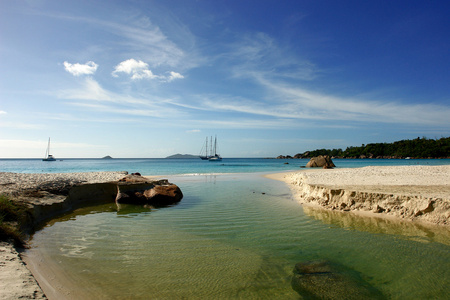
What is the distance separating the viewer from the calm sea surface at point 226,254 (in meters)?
4.46

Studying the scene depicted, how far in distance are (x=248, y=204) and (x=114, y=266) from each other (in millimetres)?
8324

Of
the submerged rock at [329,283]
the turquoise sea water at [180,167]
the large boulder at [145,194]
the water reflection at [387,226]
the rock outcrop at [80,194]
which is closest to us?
the submerged rock at [329,283]

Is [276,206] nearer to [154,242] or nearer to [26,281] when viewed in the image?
[154,242]

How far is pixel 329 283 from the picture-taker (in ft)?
15.0

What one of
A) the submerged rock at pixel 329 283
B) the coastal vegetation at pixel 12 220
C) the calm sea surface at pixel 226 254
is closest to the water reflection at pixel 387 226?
the calm sea surface at pixel 226 254

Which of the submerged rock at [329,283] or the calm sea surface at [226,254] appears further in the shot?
the calm sea surface at [226,254]

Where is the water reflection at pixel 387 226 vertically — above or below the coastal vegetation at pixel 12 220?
below

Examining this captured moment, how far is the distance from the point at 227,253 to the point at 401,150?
6268 inches

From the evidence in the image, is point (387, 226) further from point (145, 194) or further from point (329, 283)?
point (145, 194)

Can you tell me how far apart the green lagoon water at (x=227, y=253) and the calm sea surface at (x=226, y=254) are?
0.02m

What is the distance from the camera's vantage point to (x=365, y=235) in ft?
24.7

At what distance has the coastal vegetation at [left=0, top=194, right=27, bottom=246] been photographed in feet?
20.5

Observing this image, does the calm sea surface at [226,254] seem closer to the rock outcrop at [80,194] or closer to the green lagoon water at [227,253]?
the green lagoon water at [227,253]

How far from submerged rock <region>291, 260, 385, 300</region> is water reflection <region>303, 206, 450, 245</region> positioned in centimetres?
380
